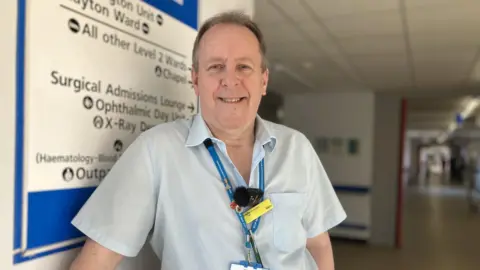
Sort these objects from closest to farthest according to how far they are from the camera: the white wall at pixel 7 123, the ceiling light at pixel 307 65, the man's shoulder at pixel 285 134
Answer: the white wall at pixel 7 123 < the man's shoulder at pixel 285 134 < the ceiling light at pixel 307 65

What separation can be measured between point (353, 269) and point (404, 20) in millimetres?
4121

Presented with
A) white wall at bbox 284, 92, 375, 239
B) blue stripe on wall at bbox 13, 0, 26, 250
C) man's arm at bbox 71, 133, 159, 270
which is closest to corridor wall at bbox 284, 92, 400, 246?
white wall at bbox 284, 92, 375, 239

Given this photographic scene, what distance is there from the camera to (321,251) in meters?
1.76

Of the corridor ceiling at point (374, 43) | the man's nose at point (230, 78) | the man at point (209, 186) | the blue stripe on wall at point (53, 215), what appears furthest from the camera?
the corridor ceiling at point (374, 43)

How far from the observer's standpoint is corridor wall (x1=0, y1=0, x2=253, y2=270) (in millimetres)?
1136

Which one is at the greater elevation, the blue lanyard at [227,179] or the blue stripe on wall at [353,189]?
the blue lanyard at [227,179]

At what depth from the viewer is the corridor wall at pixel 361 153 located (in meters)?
8.18

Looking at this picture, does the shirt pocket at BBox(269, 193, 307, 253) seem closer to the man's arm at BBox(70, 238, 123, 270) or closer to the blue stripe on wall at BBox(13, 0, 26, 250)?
the man's arm at BBox(70, 238, 123, 270)

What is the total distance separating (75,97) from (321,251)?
1125mm

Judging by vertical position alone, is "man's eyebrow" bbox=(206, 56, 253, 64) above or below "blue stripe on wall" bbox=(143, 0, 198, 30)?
below

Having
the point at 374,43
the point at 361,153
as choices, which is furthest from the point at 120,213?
the point at 361,153

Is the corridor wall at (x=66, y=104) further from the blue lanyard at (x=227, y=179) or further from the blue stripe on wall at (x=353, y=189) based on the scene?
the blue stripe on wall at (x=353, y=189)

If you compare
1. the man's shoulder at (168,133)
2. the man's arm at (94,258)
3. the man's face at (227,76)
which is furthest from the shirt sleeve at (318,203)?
the man's arm at (94,258)

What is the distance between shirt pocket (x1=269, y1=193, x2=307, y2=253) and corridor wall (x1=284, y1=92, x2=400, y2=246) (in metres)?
7.04
